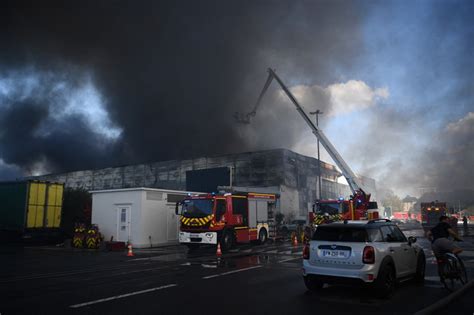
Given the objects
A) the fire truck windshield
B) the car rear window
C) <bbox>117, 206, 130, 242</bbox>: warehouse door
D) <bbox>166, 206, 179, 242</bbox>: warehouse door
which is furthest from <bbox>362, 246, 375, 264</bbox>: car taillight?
<bbox>166, 206, 179, 242</bbox>: warehouse door

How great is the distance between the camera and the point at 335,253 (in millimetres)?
7668

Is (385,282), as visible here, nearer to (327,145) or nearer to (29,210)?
(29,210)

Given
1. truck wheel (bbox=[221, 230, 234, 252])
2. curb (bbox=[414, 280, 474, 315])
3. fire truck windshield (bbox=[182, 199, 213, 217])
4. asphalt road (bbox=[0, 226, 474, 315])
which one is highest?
fire truck windshield (bbox=[182, 199, 213, 217])

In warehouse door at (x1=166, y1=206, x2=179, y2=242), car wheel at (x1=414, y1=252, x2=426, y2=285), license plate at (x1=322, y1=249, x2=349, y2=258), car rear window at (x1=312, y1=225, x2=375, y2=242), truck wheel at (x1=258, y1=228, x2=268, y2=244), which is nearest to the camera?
license plate at (x1=322, y1=249, x2=349, y2=258)

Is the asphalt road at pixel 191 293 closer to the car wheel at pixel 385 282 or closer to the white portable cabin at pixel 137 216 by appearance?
the car wheel at pixel 385 282

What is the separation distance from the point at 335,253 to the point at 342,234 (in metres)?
0.44

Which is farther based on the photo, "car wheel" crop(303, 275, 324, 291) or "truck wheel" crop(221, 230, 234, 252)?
"truck wheel" crop(221, 230, 234, 252)

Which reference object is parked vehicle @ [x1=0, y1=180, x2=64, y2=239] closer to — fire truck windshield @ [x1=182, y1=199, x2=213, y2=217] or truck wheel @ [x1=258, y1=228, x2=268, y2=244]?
fire truck windshield @ [x1=182, y1=199, x2=213, y2=217]

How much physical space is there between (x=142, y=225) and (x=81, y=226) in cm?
357

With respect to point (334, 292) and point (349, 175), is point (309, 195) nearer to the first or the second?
point (349, 175)

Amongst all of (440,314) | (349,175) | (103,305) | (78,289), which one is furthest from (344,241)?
(349,175)

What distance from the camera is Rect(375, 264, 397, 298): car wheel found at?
7328 mm

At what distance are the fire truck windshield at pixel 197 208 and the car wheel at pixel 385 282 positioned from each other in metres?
11.6

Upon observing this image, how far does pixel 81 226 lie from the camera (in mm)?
22672
